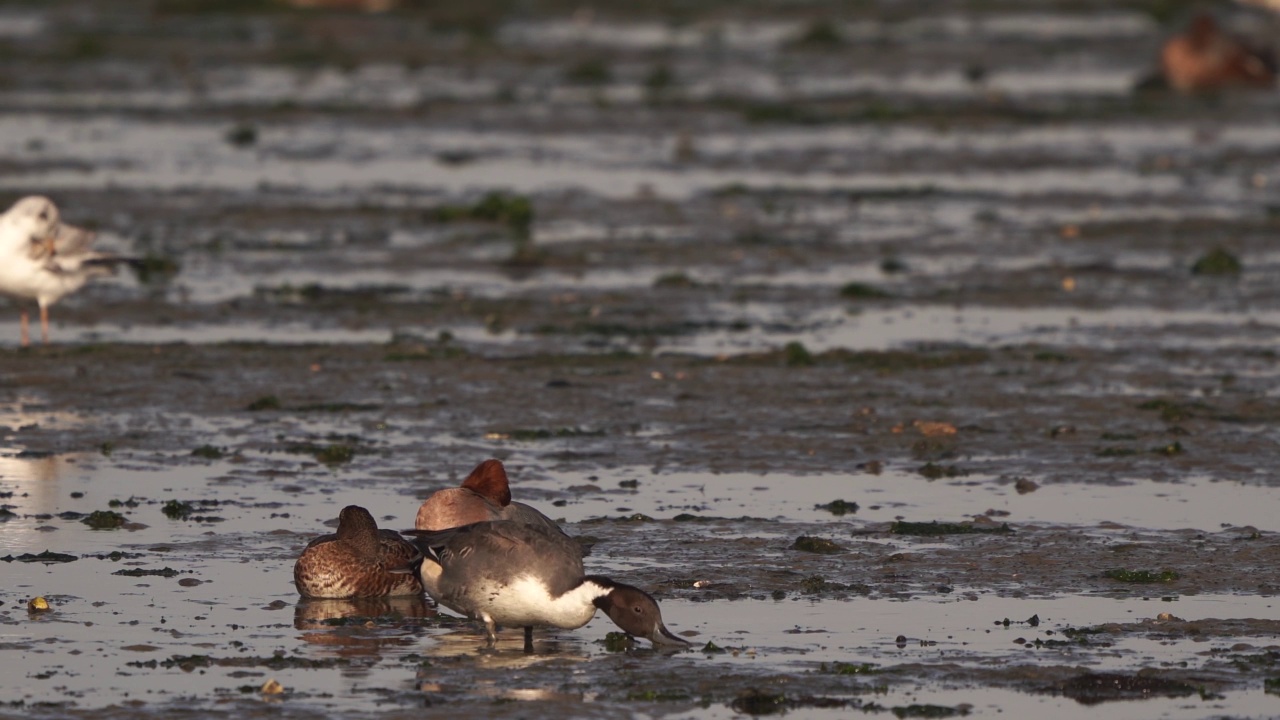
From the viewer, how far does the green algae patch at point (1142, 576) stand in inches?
404

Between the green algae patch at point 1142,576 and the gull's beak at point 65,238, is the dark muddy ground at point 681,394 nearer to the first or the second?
the green algae patch at point 1142,576

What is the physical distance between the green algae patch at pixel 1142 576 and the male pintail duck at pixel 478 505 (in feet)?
8.35

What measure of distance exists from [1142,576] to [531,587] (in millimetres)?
2970

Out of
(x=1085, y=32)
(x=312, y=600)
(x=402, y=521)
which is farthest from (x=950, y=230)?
(x=1085, y=32)

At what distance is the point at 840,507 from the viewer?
1166cm

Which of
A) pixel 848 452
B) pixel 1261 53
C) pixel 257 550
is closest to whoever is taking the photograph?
pixel 257 550

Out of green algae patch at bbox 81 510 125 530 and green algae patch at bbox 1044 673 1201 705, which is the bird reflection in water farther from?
green algae patch at bbox 1044 673 1201 705

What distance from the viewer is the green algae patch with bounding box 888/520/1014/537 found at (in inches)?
439

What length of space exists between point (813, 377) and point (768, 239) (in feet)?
19.9

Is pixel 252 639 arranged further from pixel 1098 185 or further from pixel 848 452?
pixel 1098 185

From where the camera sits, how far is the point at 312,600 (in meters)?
9.92

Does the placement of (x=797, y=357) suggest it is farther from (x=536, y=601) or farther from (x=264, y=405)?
(x=536, y=601)

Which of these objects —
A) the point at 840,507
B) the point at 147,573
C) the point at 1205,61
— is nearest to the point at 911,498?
the point at 840,507

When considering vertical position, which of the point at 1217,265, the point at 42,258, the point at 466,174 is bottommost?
the point at 1217,265
